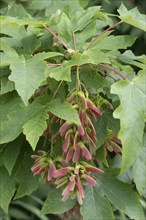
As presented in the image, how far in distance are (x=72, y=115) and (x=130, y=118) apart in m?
0.14

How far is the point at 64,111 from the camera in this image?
1222mm

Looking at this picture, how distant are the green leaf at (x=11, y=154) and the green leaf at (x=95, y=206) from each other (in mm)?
220

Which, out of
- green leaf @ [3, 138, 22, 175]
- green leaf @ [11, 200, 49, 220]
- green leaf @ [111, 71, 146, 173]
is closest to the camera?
green leaf @ [111, 71, 146, 173]

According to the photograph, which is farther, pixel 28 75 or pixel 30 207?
pixel 30 207

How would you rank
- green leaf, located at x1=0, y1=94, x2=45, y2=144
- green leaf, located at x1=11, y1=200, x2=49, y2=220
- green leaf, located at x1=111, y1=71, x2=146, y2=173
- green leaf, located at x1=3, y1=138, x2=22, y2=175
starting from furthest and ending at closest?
green leaf, located at x1=11, y1=200, x2=49, y2=220 < green leaf, located at x1=3, y1=138, x2=22, y2=175 < green leaf, located at x1=0, y1=94, x2=45, y2=144 < green leaf, located at x1=111, y1=71, x2=146, y2=173

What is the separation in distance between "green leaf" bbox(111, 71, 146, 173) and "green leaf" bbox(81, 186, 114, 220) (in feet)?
0.67

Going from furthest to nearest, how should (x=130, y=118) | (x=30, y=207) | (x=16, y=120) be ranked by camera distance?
(x=30, y=207) < (x=16, y=120) < (x=130, y=118)

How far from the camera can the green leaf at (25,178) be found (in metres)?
1.45

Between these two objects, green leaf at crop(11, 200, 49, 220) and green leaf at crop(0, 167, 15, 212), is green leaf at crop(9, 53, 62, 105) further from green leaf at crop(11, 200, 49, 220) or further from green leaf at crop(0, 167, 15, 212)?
green leaf at crop(11, 200, 49, 220)

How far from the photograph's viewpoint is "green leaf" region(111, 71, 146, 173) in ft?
3.87

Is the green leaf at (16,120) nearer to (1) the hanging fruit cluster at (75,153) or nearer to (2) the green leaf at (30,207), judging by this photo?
(1) the hanging fruit cluster at (75,153)

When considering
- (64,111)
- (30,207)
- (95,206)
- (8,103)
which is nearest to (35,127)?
(64,111)

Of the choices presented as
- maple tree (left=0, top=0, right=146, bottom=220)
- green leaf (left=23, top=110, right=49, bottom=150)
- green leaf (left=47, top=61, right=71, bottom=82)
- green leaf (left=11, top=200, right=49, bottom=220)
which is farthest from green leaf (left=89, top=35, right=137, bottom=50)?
green leaf (left=11, top=200, right=49, bottom=220)

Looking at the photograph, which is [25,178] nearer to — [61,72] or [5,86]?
[5,86]
